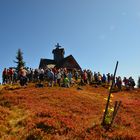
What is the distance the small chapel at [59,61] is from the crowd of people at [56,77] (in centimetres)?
3095

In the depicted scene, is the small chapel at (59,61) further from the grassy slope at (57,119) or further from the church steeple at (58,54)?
the grassy slope at (57,119)

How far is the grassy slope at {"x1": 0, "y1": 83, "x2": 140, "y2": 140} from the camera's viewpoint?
18.4m

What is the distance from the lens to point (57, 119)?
2147cm

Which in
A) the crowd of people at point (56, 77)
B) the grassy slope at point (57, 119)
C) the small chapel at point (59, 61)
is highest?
the small chapel at point (59, 61)

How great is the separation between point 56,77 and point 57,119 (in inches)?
824

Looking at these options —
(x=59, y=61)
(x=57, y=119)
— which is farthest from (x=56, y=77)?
(x=59, y=61)

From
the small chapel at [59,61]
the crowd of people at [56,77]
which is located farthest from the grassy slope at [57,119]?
the small chapel at [59,61]

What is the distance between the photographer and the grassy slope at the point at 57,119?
60.4 feet

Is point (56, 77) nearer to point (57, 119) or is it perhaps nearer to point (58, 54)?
point (57, 119)

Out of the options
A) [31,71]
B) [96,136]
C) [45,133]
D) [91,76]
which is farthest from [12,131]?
[91,76]

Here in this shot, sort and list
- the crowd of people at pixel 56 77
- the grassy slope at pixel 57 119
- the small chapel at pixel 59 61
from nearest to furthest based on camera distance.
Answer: the grassy slope at pixel 57 119
the crowd of people at pixel 56 77
the small chapel at pixel 59 61

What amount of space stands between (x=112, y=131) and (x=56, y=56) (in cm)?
7421

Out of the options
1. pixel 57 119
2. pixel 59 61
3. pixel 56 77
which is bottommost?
pixel 57 119

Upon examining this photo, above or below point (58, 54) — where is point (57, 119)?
below
